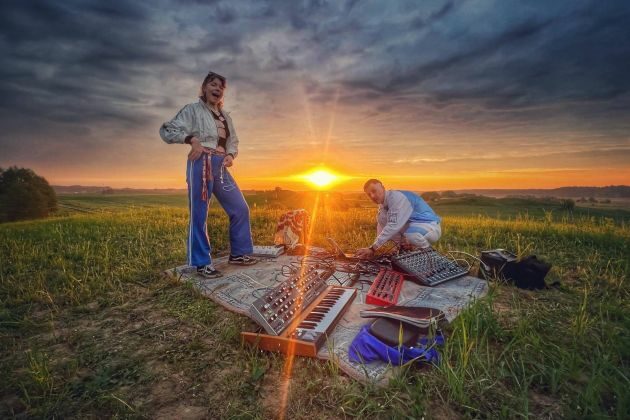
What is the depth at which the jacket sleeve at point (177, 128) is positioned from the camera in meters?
5.18

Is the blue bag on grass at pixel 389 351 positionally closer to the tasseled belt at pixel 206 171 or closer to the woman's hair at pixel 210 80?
the tasseled belt at pixel 206 171

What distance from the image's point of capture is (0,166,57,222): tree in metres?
30.5

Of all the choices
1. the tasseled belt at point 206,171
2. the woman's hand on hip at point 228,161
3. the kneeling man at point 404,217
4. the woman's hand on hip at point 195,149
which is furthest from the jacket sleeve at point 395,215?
the woman's hand on hip at point 195,149

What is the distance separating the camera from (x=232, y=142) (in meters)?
6.03

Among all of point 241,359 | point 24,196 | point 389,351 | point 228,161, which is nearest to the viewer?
point 389,351

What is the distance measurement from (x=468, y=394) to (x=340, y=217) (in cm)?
857

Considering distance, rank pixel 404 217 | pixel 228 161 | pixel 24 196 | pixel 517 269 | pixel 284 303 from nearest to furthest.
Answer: pixel 284 303 → pixel 517 269 → pixel 228 161 → pixel 404 217 → pixel 24 196

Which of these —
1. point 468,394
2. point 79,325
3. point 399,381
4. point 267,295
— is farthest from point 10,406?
point 468,394

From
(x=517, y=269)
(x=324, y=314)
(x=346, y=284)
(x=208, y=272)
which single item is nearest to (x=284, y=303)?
(x=324, y=314)

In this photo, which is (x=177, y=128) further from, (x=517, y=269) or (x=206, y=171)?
(x=517, y=269)

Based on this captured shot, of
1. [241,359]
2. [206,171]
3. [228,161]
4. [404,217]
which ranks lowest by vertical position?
[241,359]

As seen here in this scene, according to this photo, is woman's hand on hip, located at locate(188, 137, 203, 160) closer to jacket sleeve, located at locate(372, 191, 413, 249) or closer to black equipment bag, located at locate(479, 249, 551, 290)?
jacket sleeve, located at locate(372, 191, 413, 249)

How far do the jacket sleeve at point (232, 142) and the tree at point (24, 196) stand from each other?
32226 millimetres

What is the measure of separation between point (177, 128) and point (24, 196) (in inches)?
1550
